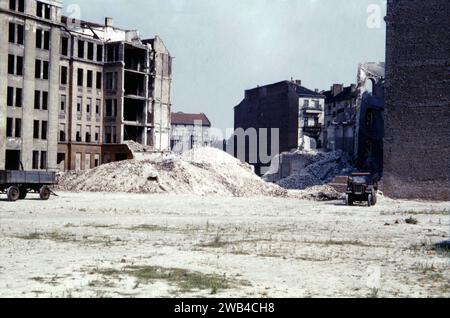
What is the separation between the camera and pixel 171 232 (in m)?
19.0

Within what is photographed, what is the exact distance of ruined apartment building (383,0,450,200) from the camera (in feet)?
141

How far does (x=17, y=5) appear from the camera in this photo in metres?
50.1

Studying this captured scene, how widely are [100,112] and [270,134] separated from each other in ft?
89.4

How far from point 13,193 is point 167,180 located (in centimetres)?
1528

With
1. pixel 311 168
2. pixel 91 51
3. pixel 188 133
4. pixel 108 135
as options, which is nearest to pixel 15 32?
pixel 91 51

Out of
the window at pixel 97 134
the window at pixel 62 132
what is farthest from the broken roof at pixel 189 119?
the window at pixel 62 132

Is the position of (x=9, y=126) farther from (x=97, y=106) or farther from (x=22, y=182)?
(x=22, y=182)

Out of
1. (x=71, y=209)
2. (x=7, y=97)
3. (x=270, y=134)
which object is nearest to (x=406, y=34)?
(x=71, y=209)

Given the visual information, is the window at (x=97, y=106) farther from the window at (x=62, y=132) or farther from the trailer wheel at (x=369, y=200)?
the trailer wheel at (x=369, y=200)

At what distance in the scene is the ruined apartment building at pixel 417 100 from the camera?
42844 mm

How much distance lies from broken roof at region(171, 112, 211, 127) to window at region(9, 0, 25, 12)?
63598mm

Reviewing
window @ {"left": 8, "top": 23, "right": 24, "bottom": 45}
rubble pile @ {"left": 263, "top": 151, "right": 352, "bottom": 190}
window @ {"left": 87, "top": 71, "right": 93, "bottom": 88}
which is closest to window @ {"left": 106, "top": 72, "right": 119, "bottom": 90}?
window @ {"left": 87, "top": 71, "right": 93, "bottom": 88}

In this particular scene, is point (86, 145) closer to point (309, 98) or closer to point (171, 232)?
point (309, 98)

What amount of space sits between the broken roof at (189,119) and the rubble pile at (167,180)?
63164 mm
